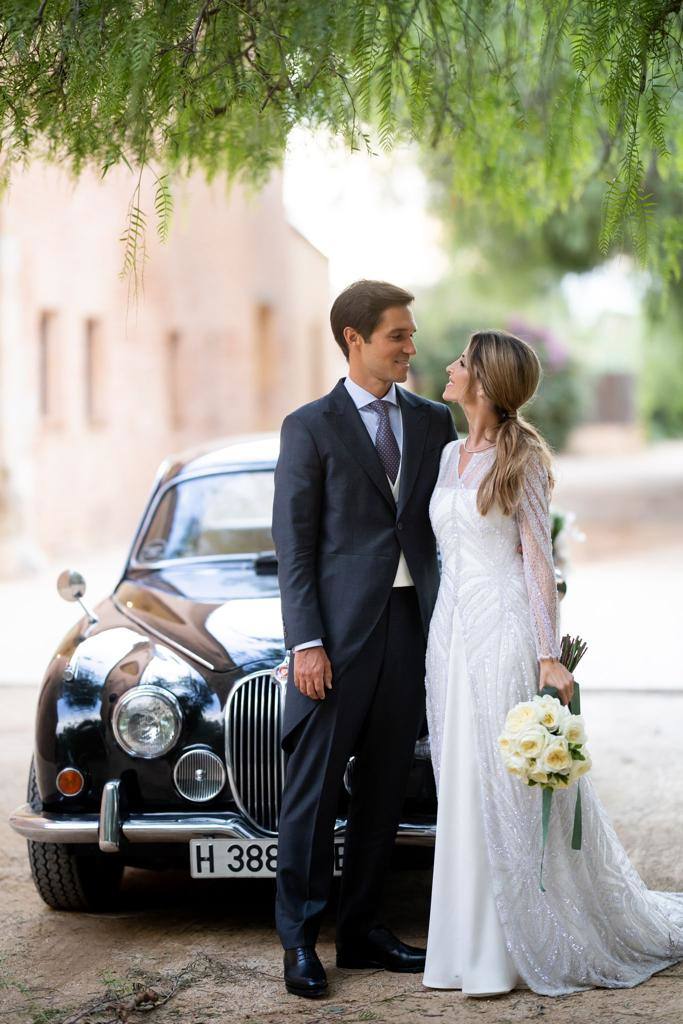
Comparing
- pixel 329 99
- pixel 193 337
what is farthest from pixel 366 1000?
pixel 193 337

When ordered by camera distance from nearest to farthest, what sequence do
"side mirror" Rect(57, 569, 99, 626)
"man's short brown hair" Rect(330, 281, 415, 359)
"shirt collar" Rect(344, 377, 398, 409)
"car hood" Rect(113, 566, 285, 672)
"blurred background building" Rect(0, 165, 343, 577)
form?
"man's short brown hair" Rect(330, 281, 415, 359)
"shirt collar" Rect(344, 377, 398, 409)
"car hood" Rect(113, 566, 285, 672)
"side mirror" Rect(57, 569, 99, 626)
"blurred background building" Rect(0, 165, 343, 577)

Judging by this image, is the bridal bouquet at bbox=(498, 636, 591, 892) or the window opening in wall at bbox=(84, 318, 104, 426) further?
the window opening in wall at bbox=(84, 318, 104, 426)

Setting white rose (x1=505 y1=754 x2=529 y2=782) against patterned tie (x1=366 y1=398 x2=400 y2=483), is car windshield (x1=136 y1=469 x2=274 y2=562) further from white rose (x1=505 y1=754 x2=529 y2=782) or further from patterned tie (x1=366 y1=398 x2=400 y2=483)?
white rose (x1=505 y1=754 x2=529 y2=782)

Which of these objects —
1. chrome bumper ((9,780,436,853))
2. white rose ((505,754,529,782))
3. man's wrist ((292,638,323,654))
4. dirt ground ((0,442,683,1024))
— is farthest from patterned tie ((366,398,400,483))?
dirt ground ((0,442,683,1024))

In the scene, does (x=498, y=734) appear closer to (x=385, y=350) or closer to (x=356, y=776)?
(x=356, y=776)

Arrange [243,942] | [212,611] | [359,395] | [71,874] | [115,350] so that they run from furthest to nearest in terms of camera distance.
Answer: [115,350] < [212,611] < [71,874] < [243,942] < [359,395]

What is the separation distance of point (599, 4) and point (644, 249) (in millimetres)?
763

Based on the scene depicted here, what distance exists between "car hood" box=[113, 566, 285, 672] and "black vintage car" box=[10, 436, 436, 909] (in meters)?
0.01

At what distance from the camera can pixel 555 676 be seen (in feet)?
14.1

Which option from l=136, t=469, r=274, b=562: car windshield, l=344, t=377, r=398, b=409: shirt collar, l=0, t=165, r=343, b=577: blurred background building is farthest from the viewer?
l=0, t=165, r=343, b=577: blurred background building

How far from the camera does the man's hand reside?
4336 mm

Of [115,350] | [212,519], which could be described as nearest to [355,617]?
[212,519]

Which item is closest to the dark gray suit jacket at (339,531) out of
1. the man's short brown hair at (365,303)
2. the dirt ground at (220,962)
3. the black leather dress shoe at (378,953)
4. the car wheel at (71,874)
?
the man's short brown hair at (365,303)

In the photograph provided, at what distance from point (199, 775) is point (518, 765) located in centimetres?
127
